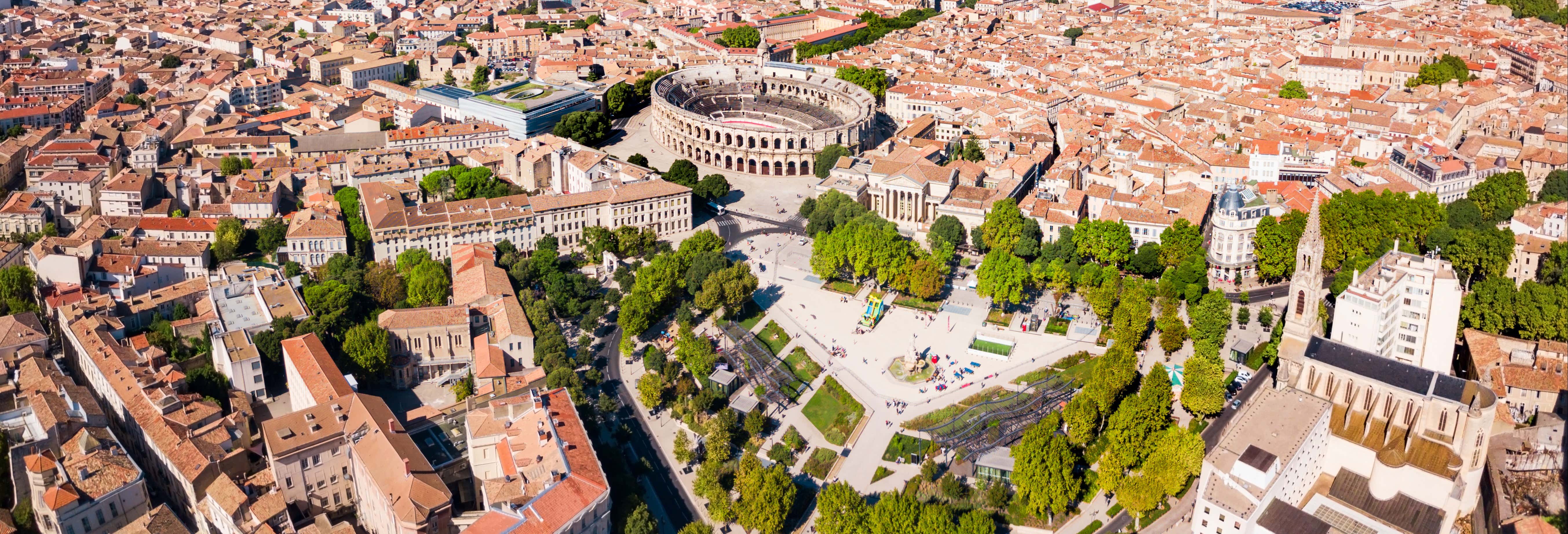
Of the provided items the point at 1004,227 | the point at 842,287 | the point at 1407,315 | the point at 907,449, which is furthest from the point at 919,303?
the point at 1407,315

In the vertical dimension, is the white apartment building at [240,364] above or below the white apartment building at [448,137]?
below

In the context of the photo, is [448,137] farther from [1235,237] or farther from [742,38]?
[1235,237]

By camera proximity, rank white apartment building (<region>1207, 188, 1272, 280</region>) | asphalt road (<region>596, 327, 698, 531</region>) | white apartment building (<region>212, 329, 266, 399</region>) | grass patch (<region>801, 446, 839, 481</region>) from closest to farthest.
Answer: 1. asphalt road (<region>596, 327, 698, 531</region>)
2. grass patch (<region>801, 446, 839, 481</region>)
3. white apartment building (<region>212, 329, 266, 399</region>)
4. white apartment building (<region>1207, 188, 1272, 280</region>)

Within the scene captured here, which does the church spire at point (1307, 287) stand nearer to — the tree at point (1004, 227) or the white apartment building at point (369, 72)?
the tree at point (1004, 227)

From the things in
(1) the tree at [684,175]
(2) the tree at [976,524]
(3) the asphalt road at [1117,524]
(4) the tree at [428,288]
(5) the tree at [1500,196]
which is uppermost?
(5) the tree at [1500,196]

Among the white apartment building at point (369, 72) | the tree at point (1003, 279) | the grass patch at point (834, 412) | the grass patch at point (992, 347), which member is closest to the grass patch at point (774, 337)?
the grass patch at point (834, 412)

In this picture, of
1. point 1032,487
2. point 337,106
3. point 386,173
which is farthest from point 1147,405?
point 337,106

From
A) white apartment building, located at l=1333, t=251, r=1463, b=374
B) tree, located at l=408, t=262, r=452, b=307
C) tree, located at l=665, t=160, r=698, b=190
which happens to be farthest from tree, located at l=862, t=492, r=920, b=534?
tree, located at l=665, t=160, r=698, b=190

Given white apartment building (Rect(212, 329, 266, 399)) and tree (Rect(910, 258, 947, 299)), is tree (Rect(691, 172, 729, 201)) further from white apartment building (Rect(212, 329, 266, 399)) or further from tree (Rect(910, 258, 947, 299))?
white apartment building (Rect(212, 329, 266, 399))
